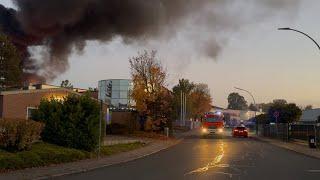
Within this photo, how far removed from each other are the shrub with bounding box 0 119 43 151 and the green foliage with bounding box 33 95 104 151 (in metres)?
4.15

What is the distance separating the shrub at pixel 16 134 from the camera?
70.3ft

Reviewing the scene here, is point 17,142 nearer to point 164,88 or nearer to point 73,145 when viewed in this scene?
point 73,145

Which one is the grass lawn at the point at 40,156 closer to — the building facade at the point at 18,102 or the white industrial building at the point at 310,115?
the building facade at the point at 18,102

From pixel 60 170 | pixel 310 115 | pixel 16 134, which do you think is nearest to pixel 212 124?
pixel 16 134

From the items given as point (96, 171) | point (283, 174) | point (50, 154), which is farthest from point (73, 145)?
point (283, 174)

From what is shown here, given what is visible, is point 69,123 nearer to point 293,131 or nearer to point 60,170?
point 60,170

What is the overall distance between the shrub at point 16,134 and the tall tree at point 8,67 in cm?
3826

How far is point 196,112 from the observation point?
127 m

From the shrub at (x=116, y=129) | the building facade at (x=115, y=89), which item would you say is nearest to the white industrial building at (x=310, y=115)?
the building facade at (x=115, y=89)

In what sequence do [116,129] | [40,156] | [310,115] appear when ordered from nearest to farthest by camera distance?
[40,156]
[116,129]
[310,115]

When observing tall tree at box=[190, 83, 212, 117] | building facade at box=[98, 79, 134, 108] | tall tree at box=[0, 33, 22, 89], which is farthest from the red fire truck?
tall tree at box=[190, 83, 212, 117]

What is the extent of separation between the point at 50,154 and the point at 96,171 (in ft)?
10.3

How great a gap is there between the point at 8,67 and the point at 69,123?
132 ft

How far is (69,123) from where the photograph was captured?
27.3m
